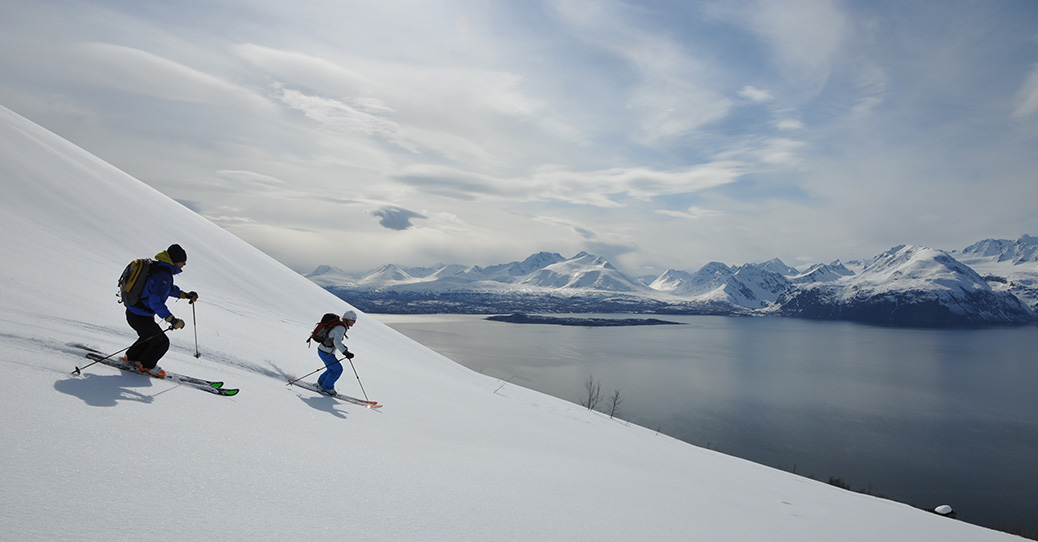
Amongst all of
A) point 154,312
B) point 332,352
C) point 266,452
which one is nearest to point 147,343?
point 154,312

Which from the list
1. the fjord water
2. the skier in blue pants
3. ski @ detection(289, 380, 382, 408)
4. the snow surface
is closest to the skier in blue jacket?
the snow surface

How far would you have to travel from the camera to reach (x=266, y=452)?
12.8ft

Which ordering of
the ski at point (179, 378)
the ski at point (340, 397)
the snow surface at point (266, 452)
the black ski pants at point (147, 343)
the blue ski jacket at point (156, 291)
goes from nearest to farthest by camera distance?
the snow surface at point (266, 452) < the ski at point (179, 378) < the black ski pants at point (147, 343) < the blue ski jacket at point (156, 291) < the ski at point (340, 397)

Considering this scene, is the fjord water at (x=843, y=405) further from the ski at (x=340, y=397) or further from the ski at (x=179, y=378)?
the ski at (x=179, y=378)

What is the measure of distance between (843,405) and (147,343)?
64.0 meters

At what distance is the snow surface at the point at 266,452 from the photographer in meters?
2.82

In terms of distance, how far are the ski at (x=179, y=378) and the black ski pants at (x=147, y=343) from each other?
11 cm

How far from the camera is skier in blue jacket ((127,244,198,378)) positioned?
5059mm

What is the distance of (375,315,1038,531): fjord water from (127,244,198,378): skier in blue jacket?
38.2 m

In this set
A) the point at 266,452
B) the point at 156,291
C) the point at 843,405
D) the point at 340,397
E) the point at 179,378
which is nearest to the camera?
the point at 266,452

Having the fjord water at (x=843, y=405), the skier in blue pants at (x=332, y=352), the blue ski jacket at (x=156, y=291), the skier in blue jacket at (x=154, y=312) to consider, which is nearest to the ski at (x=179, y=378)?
the skier in blue jacket at (x=154, y=312)

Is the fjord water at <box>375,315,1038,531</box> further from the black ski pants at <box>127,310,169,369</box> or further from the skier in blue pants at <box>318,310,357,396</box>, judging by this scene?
the black ski pants at <box>127,310,169,369</box>

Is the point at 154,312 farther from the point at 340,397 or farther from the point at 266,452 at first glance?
the point at 266,452

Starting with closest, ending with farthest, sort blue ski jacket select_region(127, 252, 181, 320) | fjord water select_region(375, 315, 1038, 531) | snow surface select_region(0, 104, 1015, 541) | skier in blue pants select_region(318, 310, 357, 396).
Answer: snow surface select_region(0, 104, 1015, 541) < blue ski jacket select_region(127, 252, 181, 320) < skier in blue pants select_region(318, 310, 357, 396) < fjord water select_region(375, 315, 1038, 531)
